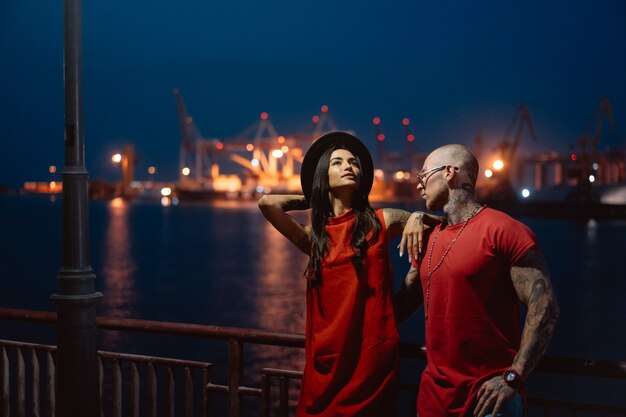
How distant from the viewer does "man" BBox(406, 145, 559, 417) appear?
2418 mm

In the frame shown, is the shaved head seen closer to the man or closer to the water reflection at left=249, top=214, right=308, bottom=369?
the man

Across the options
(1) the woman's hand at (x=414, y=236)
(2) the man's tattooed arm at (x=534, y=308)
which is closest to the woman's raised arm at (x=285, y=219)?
(1) the woman's hand at (x=414, y=236)

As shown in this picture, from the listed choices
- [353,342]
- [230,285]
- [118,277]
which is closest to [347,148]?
[353,342]

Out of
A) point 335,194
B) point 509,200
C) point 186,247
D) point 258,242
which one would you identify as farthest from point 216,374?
point 509,200

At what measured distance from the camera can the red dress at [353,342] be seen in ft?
9.36

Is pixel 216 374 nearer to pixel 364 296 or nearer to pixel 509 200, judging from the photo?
pixel 364 296

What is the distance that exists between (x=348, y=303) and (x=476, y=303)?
56 cm

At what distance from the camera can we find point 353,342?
287cm

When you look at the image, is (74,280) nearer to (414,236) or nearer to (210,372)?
(210,372)

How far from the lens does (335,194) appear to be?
10.3 feet

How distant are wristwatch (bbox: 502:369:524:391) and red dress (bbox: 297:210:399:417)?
1.82 ft

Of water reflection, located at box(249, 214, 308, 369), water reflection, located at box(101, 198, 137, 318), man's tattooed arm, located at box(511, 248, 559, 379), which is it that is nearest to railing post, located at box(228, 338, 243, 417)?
man's tattooed arm, located at box(511, 248, 559, 379)

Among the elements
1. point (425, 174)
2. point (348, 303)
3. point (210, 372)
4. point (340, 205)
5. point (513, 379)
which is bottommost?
point (210, 372)

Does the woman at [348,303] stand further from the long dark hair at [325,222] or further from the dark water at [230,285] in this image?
the dark water at [230,285]
